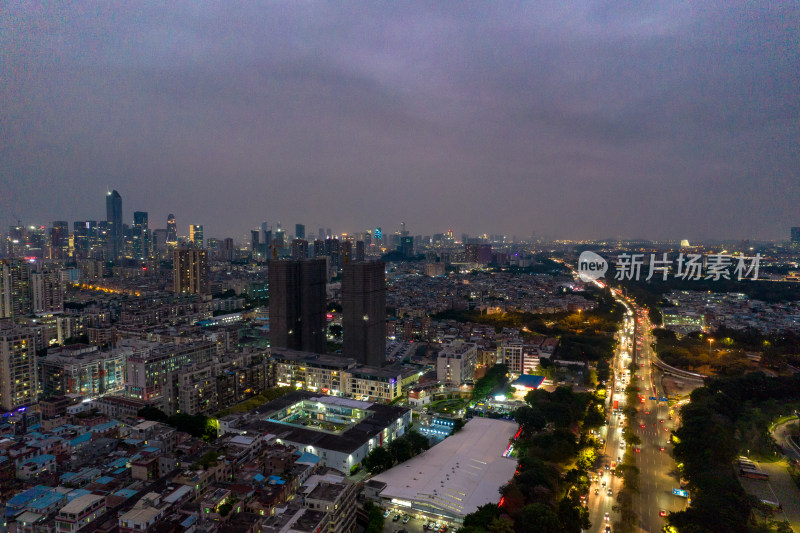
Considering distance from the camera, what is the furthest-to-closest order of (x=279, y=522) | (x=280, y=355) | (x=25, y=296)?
(x=25, y=296) → (x=280, y=355) → (x=279, y=522)

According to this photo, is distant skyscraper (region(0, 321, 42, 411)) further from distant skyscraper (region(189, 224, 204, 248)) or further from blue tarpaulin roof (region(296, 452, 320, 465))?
distant skyscraper (region(189, 224, 204, 248))

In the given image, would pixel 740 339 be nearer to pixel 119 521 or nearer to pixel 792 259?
pixel 119 521

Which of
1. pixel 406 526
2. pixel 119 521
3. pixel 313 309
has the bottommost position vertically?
pixel 406 526

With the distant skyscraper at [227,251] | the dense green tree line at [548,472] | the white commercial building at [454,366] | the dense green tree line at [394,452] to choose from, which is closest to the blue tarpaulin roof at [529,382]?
the white commercial building at [454,366]

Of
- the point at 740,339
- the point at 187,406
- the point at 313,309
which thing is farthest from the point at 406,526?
the point at 740,339

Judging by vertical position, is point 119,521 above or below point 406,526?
above

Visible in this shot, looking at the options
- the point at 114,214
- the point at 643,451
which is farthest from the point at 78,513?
the point at 114,214

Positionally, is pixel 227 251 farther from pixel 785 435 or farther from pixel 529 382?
pixel 785 435
